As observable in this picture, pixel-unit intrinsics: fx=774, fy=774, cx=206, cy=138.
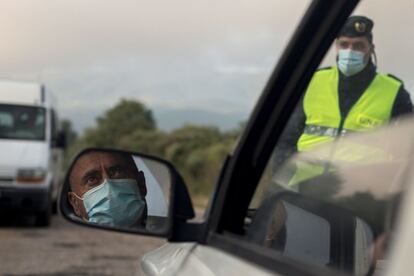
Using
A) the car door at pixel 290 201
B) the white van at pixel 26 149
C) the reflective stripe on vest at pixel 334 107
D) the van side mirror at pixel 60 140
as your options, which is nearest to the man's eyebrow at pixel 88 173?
the car door at pixel 290 201

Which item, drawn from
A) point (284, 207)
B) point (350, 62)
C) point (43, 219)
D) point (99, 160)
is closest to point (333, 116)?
point (350, 62)

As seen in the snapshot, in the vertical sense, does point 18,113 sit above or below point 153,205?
below

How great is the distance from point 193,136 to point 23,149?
2684cm

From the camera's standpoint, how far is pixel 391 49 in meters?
1.86

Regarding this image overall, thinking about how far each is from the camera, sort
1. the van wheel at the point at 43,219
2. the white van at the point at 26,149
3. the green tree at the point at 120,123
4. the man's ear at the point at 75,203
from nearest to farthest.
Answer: the man's ear at the point at 75,203
the white van at the point at 26,149
the van wheel at the point at 43,219
the green tree at the point at 120,123

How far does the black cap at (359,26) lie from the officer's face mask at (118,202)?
0.69 m

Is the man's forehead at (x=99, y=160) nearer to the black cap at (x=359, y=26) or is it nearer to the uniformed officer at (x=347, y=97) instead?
the uniformed officer at (x=347, y=97)

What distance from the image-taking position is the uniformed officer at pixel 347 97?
6.32 feet

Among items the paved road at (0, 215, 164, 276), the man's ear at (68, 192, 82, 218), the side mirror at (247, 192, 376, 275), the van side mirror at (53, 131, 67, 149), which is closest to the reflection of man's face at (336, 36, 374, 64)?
the side mirror at (247, 192, 376, 275)

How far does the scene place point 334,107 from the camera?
2037mm

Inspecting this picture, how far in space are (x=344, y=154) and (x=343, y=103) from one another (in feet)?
0.68

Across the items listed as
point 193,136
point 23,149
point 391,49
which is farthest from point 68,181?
point 193,136

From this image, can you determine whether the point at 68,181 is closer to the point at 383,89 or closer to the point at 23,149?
the point at 383,89

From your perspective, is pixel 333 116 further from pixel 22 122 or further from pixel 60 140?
pixel 60 140
